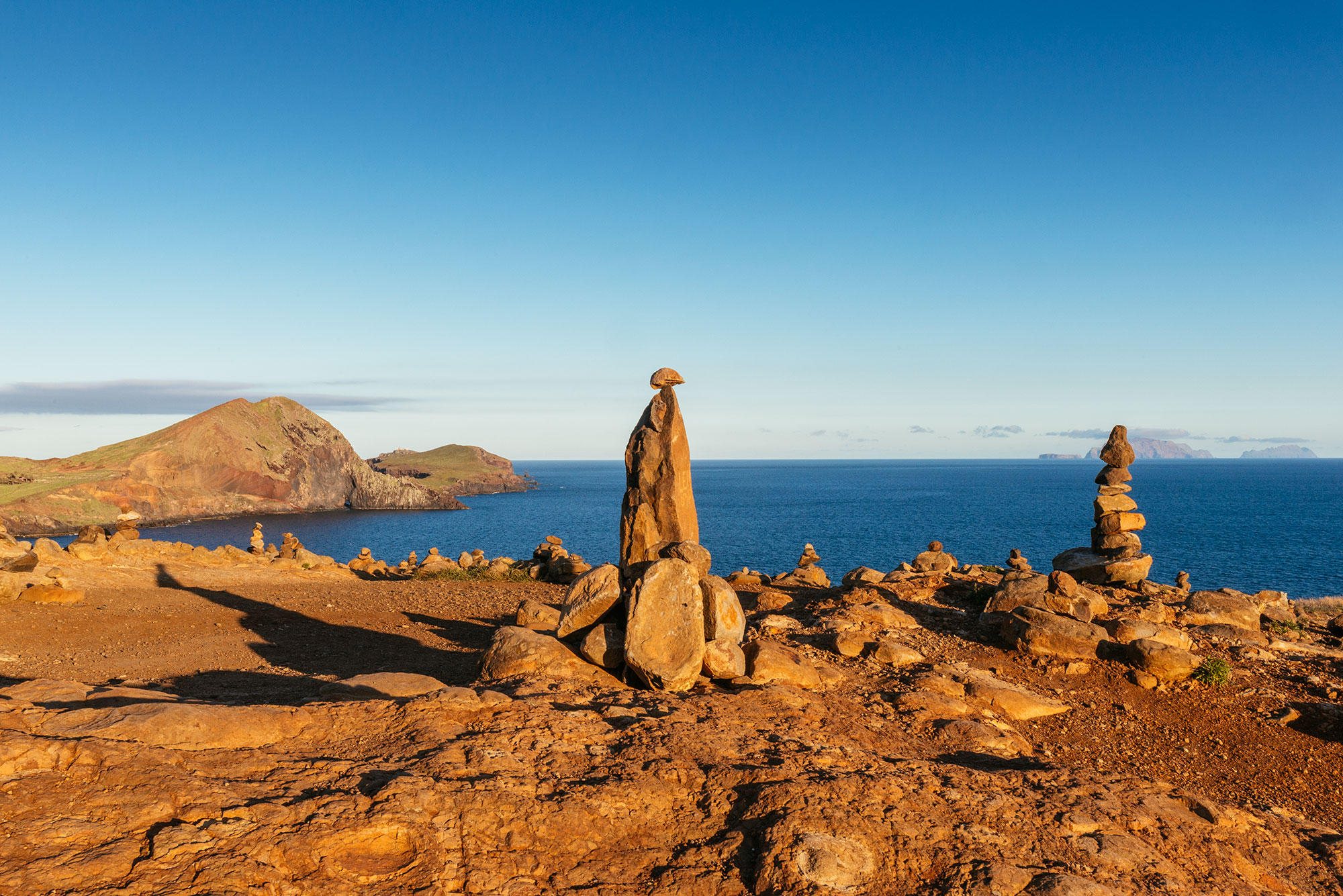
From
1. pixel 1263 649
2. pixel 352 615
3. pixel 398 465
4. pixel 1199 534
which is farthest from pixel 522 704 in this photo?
pixel 398 465

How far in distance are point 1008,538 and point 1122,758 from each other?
71060mm

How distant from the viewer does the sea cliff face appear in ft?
292

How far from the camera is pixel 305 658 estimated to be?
14.9 meters

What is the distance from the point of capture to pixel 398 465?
193 m

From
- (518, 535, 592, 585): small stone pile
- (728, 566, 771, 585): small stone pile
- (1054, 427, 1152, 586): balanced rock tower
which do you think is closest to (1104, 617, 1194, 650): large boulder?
(1054, 427, 1152, 586): balanced rock tower

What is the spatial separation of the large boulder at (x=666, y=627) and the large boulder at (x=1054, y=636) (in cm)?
770

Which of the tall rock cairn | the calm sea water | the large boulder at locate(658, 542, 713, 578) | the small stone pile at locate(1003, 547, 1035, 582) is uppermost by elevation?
the tall rock cairn

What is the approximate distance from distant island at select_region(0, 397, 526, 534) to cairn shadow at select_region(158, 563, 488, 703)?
81.4 meters

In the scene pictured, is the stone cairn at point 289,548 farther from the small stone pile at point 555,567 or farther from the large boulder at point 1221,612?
the large boulder at point 1221,612

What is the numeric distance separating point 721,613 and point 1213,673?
9.27 meters

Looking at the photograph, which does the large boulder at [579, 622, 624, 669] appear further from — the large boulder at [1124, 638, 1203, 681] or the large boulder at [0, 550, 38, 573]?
the large boulder at [0, 550, 38, 573]

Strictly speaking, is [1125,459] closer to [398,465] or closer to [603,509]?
[603,509]

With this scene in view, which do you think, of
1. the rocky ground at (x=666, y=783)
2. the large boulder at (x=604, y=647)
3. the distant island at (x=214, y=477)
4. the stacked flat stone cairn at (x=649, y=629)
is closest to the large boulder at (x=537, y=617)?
the stacked flat stone cairn at (x=649, y=629)

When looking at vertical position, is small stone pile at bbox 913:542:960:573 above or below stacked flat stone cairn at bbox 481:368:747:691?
below
